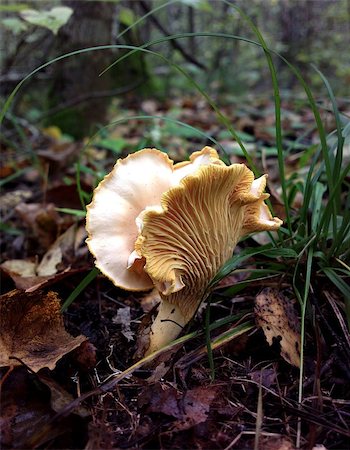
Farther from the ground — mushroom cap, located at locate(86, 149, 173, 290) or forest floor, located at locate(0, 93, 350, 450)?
mushroom cap, located at locate(86, 149, 173, 290)

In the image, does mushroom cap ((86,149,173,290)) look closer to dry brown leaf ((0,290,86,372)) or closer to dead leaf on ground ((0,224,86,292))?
dry brown leaf ((0,290,86,372))

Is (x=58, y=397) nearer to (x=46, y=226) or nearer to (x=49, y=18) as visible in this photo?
(x=46, y=226)

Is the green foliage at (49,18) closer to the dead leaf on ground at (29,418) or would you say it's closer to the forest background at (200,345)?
the forest background at (200,345)

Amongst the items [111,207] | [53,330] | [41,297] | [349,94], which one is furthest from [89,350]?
[349,94]

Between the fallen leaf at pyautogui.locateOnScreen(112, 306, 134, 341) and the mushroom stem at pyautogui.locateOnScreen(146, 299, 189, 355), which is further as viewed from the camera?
the fallen leaf at pyautogui.locateOnScreen(112, 306, 134, 341)

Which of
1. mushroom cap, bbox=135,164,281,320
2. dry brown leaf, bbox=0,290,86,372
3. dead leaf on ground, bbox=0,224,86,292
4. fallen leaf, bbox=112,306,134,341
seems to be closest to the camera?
mushroom cap, bbox=135,164,281,320

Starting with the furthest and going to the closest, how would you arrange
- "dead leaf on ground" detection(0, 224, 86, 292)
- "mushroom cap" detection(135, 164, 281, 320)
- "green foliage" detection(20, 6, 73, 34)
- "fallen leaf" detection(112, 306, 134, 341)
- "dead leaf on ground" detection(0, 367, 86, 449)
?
1. "green foliage" detection(20, 6, 73, 34)
2. "dead leaf on ground" detection(0, 224, 86, 292)
3. "fallen leaf" detection(112, 306, 134, 341)
4. "mushroom cap" detection(135, 164, 281, 320)
5. "dead leaf on ground" detection(0, 367, 86, 449)

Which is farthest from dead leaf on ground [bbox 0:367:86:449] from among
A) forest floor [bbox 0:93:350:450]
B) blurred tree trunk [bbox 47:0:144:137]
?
blurred tree trunk [bbox 47:0:144:137]

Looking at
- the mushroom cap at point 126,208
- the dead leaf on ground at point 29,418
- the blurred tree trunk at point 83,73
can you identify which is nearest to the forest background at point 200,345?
the dead leaf on ground at point 29,418
